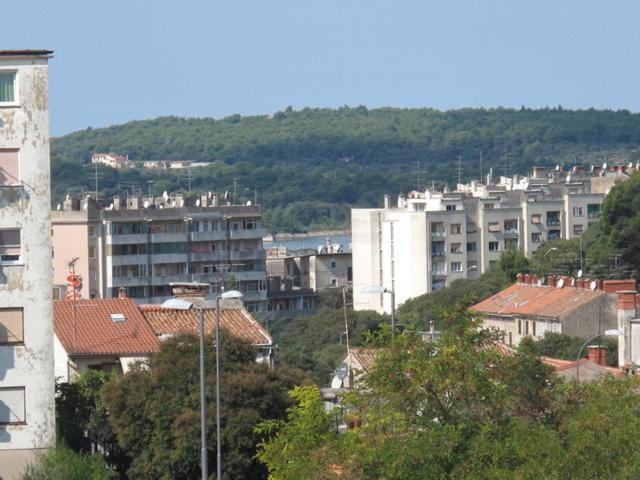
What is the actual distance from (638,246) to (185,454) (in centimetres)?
6804

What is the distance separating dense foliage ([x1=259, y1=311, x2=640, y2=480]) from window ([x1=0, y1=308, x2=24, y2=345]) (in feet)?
19.1

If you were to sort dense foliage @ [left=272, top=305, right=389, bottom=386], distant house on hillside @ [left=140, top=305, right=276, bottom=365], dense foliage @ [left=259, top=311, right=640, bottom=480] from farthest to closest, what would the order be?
dense foliage @ [left=272, top=305, right=389, bottom=386] → distant house on hillside @ [left=140, top=305, right=276, bottom=365] → dense foliage @ [left=259, top=311, right=640, bottom=480]

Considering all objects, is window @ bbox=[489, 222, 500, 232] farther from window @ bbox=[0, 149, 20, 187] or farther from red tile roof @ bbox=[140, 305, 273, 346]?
window @ bbox=[0, 149, 20, 187]

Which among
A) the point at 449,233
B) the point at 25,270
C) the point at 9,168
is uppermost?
the point at 9,168

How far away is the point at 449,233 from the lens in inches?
6171

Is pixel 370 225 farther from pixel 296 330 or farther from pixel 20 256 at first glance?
pixel 20 256

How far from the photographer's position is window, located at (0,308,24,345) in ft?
147

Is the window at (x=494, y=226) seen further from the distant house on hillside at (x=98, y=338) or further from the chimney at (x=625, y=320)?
the distant house on hillside at (x=98, y=338)

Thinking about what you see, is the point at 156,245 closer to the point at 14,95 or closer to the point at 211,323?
the point at 211,323

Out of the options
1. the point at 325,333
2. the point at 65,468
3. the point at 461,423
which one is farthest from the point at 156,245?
the point at 461,423

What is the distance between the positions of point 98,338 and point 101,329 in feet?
2.15

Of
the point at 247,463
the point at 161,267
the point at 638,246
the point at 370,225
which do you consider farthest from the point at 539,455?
the point at 370,225

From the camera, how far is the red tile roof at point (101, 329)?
177 ft

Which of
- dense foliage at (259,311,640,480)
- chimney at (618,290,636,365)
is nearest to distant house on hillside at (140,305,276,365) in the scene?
dense foliage at (259,311,640,480)
